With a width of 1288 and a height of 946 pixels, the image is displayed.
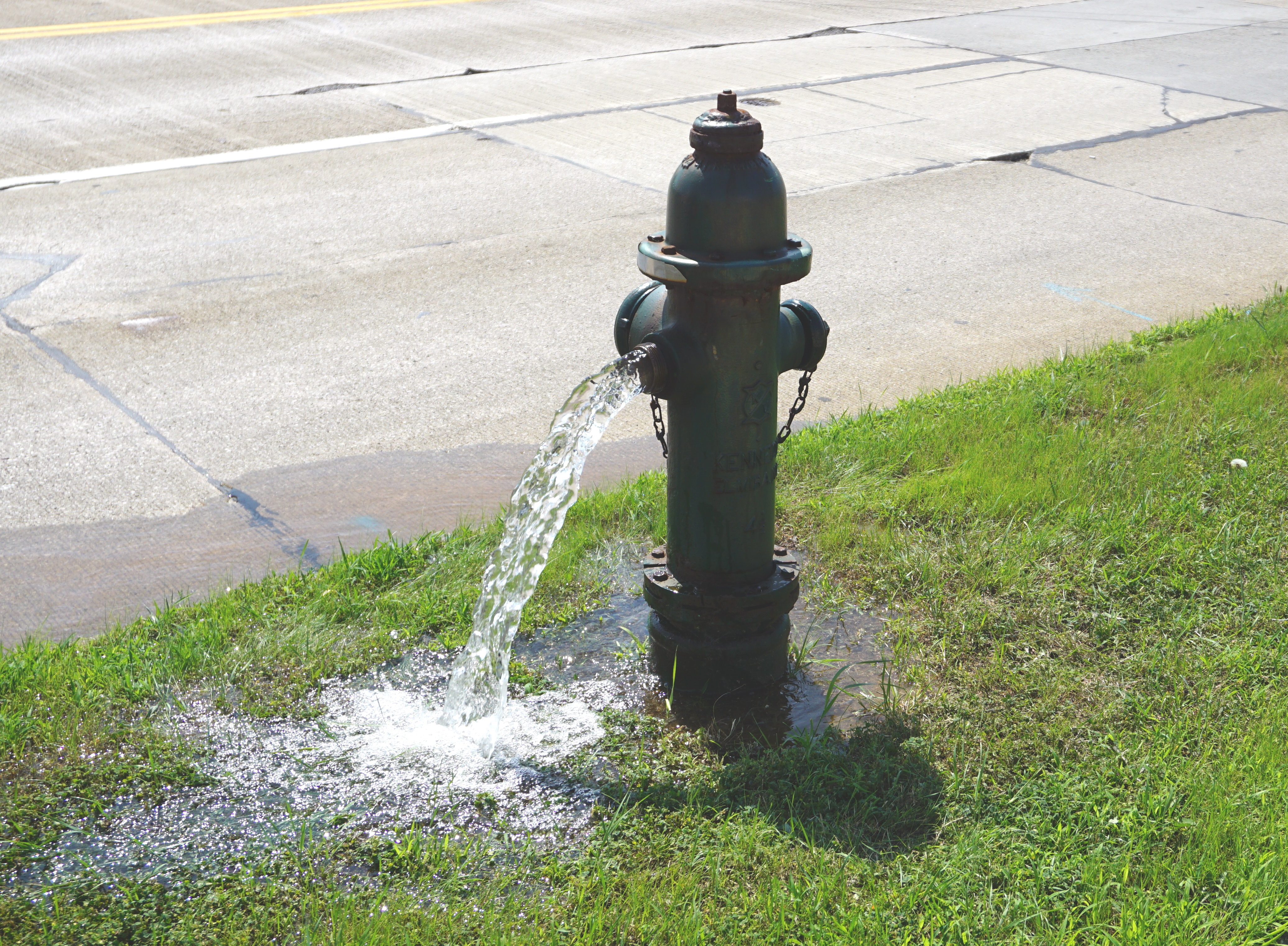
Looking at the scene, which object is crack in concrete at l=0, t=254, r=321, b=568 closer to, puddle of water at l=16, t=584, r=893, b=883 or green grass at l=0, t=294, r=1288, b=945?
green grass at l=0, t=294, r=1288, b=945

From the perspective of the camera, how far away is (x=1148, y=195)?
25.7ft

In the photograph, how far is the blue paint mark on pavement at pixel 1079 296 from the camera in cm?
596

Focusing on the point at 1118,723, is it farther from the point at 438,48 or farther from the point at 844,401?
the point at 438,48

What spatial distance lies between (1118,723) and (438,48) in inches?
427

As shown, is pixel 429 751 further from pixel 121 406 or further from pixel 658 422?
pixel 121 406

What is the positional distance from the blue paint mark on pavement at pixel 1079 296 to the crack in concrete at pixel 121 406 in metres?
3.98

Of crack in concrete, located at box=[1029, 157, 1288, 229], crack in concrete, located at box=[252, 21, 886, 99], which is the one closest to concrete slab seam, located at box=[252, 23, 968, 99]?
crack in concrete, located at box=[252, 21, 886, 99]

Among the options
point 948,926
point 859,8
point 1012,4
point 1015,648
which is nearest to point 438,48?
point 859,8

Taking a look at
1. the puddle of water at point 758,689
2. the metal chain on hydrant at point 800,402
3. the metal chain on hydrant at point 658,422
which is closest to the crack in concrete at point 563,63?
the puddle of water at point 758,689

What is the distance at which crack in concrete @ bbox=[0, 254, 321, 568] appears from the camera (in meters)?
4.04

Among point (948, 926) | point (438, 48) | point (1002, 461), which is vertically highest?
point (438, 48)

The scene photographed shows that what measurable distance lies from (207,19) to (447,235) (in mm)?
8229

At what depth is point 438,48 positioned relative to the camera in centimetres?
1216

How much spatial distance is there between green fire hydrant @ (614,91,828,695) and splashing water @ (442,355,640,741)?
160 millimetres
